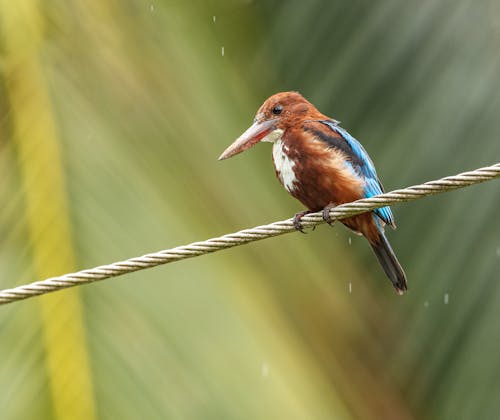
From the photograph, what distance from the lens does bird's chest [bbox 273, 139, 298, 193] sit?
427 centimetres

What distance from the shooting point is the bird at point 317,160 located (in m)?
4.29

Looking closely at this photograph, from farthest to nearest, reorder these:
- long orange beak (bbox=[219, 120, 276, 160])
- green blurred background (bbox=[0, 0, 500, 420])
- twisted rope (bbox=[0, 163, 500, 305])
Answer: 1. long orange beak (bbox=[219, 120, 276, 160])
2. green blurred background (bbox=[0, 0, 500, 420])
3. twisted rope (bbox=[0, 163, 500, 305])

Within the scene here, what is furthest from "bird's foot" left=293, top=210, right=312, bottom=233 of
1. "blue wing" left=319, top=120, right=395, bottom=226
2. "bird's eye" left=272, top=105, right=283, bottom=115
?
"bird's eye" left=272, top=105, right=283, bottom=115

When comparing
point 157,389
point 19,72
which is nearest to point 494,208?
point 157,389

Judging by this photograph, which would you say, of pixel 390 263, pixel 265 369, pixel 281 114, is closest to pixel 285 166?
pixel 281 114

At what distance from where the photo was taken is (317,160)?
4.35 m

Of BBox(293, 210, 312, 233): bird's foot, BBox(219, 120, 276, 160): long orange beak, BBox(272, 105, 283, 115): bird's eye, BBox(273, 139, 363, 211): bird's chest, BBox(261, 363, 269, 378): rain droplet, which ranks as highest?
BBox(272, 105, 283, 115): bird's eye

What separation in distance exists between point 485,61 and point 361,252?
0.91m

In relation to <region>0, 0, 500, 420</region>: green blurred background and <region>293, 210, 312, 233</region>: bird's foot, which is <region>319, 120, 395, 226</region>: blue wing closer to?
<region>0, 0, 500, 420</region>: green blurred background

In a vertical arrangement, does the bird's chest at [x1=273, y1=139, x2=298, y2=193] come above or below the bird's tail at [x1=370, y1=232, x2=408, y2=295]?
above

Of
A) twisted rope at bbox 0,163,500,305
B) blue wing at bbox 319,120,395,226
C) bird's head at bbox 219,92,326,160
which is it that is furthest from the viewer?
bird's head at bbox 219,92,326,160

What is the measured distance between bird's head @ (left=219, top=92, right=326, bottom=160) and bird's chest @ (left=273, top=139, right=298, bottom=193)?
0.05 meters

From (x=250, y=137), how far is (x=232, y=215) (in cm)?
29

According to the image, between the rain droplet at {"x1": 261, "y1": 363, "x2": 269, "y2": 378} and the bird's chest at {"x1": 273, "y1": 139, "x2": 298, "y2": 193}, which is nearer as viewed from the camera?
the rain droplet at {"x1": 261, "y1": 363, "x2": 269, "y2": 378}
